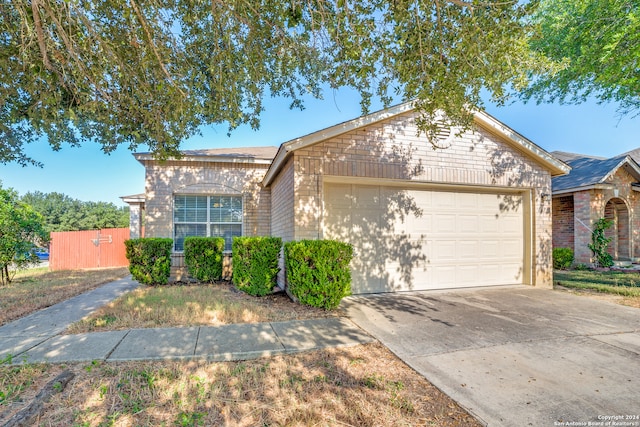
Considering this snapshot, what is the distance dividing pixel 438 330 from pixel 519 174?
17.8ft

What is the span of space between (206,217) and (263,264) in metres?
4.11

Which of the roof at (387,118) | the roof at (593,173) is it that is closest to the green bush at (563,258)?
the roof at (593,173)

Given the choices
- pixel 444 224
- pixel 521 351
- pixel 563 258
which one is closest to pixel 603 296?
pixel 444 224

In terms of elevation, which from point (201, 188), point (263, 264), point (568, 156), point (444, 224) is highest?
point (568, 156)

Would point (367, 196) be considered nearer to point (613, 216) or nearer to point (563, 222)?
point (563, 222)

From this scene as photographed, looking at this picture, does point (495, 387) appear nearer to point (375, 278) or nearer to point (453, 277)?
point (375, 278)

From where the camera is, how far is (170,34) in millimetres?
4852

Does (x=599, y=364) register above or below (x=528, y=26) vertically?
below

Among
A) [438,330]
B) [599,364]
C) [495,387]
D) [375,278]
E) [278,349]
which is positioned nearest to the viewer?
[495,387]

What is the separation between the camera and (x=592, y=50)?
29.9ft

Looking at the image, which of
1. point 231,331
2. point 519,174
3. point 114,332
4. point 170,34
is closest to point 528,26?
point 519,174

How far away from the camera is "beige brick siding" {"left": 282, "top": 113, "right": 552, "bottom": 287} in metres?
6.04

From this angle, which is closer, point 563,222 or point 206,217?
point 206,217

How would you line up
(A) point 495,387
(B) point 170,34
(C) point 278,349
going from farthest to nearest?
(B) point 170,34 → (C) point 278,349 → (A) point 495,387
